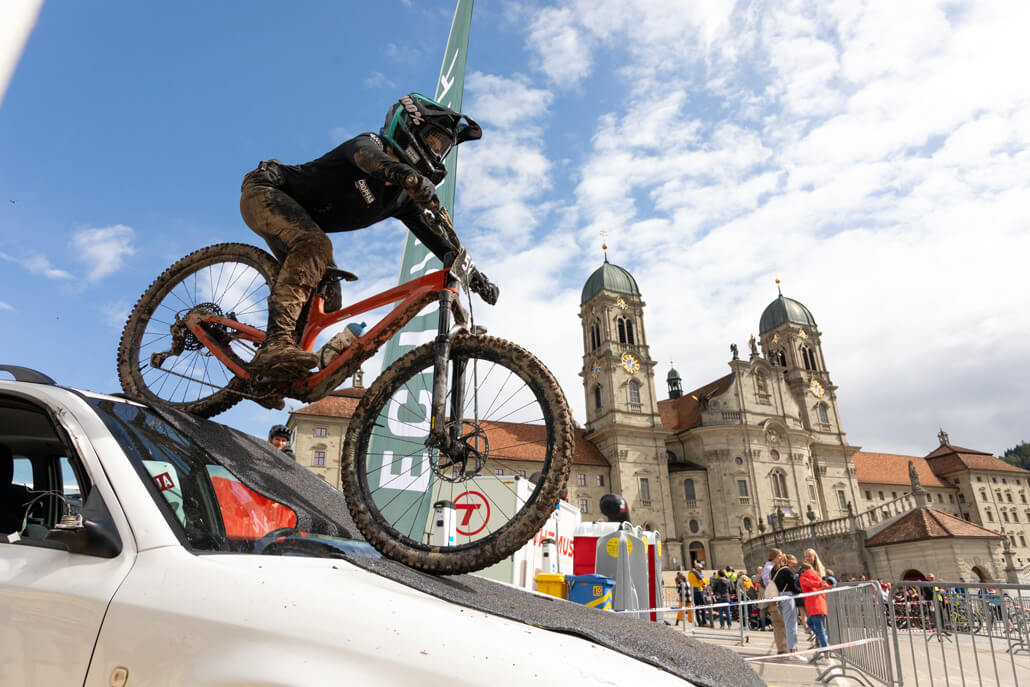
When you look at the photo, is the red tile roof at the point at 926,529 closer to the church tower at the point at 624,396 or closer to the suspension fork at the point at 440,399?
the church tower at the point at 624,396

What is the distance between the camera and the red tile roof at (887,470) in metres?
71.6

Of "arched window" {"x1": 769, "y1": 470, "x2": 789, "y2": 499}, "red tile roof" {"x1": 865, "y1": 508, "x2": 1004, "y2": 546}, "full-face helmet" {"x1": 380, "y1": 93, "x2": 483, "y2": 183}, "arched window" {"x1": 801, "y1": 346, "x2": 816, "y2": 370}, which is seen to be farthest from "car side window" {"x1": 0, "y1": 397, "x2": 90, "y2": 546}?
"arched window" {"x1": 801, "y1": 346, "x2": 816, "y2": 370}

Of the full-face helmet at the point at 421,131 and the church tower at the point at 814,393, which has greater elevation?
the church tower at the point at 814,393

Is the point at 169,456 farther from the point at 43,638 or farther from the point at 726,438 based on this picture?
the point at 726,438

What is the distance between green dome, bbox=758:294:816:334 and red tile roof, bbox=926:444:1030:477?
99.1ft

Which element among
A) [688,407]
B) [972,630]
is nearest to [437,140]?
[972,630]

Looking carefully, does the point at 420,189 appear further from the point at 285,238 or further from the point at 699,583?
the point at 699,583

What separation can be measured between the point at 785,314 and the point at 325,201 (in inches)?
2985

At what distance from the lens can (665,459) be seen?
53781 millimetres

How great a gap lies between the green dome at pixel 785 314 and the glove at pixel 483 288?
7446 cm

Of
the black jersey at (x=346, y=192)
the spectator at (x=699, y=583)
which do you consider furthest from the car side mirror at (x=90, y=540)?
the spectator at (x=699, y=583)

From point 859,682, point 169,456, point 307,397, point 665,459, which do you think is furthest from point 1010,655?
point 665,459

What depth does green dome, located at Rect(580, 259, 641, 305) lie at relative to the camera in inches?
2406

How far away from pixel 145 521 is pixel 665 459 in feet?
182
